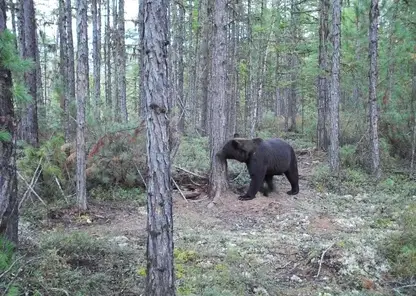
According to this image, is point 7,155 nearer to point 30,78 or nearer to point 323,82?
point 30,78

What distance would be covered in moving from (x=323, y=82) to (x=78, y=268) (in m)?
14.2

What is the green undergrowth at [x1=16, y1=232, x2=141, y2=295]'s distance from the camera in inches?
177

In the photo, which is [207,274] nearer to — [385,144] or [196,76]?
[385,144]

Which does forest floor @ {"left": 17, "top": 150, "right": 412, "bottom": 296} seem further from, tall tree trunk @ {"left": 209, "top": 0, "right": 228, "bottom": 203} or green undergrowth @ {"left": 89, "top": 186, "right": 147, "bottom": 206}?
tall tree trunk @ {"left": 209, "top": 0, "right": 228, "bottom": 203}

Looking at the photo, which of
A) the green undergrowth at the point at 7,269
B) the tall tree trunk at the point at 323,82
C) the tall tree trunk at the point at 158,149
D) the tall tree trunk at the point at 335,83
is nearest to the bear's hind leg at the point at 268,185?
the tall tree trunk at the point at 335,83

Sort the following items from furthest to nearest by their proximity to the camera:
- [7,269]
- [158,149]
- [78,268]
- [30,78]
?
1. [30,78]
2. [78,268]
3. [158,149]
4. [7,269]

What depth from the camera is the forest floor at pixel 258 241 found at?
212 inches

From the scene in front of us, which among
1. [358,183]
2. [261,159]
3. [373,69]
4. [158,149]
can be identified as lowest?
[358,183]

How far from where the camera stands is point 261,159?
33.2ft

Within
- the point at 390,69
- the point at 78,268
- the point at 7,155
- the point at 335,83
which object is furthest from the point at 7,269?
the point at 390,69

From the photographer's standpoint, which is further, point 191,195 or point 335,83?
point 335,83

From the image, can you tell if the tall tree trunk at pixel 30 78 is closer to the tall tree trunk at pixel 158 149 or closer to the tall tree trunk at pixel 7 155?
the tall tree trunk at pixel 7 155

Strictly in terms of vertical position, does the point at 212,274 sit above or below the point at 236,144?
below

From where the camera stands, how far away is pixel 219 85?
9.76m
